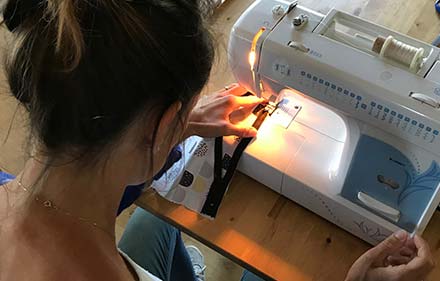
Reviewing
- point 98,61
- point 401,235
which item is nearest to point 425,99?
point 401,235

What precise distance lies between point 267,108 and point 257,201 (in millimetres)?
187

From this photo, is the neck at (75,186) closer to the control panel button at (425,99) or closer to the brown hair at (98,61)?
the brown hair at (98,61)

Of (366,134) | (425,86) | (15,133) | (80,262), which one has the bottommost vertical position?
(15,133)

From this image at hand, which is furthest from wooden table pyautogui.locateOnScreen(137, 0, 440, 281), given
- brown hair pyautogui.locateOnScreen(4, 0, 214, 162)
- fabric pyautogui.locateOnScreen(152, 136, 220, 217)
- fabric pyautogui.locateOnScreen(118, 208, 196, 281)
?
brown hair pyautogui.locateOnScreen(4, 0, 214, 162)

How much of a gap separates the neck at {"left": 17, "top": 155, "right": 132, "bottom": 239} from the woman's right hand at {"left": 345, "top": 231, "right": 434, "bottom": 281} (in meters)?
0.41

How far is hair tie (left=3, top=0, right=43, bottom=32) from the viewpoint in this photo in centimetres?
65

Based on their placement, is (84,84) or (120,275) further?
(120,275)

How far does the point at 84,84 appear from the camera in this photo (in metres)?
0.61

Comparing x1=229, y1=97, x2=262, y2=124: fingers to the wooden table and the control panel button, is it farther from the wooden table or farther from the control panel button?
the control panel button

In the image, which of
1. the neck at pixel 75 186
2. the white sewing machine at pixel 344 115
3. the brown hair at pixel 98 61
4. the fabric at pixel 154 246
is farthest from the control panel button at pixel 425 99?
the fabric at pixel 154 246

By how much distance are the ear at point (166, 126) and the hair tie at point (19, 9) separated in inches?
7.8

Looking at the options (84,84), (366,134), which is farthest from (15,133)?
(366,134)

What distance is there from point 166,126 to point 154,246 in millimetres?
554

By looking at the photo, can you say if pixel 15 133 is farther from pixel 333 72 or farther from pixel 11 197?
pixel 333 72
